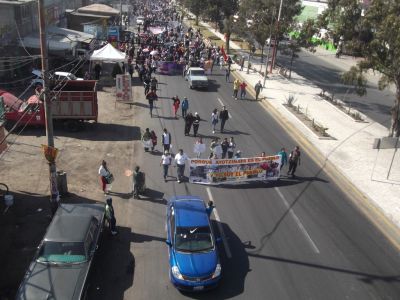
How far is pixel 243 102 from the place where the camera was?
32.8m

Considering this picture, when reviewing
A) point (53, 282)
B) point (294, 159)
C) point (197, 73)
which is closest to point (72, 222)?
point (53, 282)

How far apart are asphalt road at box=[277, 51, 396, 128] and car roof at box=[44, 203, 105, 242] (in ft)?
78.2

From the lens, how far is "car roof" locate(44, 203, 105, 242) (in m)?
12.1

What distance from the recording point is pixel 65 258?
11617 millimetres

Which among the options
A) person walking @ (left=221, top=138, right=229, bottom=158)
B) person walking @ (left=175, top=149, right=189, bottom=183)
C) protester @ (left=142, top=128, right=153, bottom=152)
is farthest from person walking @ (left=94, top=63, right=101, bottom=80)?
person walking @ (left=175, top=149, right=189, bottom=183)

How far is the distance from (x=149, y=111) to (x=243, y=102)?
826 cm

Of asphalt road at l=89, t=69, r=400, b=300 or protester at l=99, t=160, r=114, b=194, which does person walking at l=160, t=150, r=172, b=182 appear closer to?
asphalt road at l=89, t=69, r=400, b=300

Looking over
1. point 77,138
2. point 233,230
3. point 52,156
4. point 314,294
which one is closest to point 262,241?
point 233,230

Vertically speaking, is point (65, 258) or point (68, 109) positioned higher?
point (68, 109)

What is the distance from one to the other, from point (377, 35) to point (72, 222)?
1985 centimetres

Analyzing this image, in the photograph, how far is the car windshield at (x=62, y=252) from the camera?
455 inches

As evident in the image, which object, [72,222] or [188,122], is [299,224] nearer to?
[72,222]

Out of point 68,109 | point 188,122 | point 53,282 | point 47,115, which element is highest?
point 47,115

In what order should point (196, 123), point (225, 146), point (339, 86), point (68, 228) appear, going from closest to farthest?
point (68, 228) < point (225, 146) < point (196, 123) < point (339, 86)
